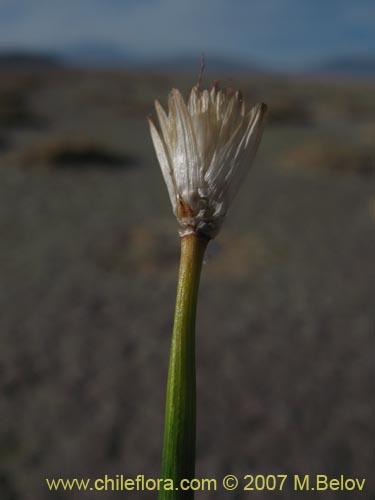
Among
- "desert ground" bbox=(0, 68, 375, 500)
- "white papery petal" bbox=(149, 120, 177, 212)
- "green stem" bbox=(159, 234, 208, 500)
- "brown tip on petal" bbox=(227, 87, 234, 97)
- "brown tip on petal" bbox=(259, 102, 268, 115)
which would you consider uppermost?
"brown tip on petal" bbox=(227, 87, 234, 97)

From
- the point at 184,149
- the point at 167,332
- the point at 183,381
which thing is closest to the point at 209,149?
the point at 184,149

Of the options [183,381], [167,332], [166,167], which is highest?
[166,167]

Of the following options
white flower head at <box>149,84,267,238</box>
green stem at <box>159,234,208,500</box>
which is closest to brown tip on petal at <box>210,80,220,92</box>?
white flower head at <box>149,84,267,238</box>

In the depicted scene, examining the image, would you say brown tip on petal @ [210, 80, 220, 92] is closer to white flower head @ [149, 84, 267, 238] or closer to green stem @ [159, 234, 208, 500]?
white flower head @ [149, 84, 267, 238]

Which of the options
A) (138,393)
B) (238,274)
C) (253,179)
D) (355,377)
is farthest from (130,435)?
(253,179)

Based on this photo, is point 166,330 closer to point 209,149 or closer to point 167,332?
point 167,332

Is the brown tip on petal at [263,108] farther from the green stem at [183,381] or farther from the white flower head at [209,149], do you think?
the green stem at [183,381]

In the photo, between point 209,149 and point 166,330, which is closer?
point 209,149
